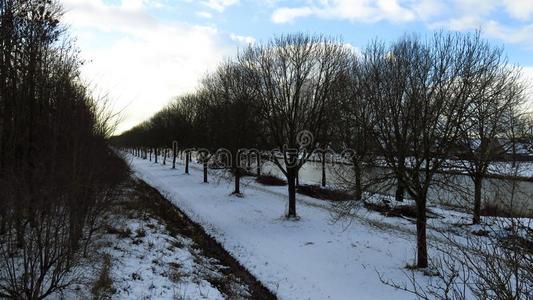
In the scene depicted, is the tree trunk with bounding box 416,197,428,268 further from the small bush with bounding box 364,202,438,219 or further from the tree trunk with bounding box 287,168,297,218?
the small bush with bounding box 364,202,438,219

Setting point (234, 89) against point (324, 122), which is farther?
point (234, 89)

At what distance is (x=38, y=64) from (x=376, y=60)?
10.8m

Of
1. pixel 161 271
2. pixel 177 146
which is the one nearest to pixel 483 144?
pixel 161 271

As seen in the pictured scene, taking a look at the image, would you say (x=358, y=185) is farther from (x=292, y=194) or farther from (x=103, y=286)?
(x=103, y=286)

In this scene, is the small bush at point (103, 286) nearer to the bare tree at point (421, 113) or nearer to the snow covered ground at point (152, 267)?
the snow covered ground at point (152, 267)

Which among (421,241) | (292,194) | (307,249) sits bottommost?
(307,249)

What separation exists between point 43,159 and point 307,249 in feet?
29.7

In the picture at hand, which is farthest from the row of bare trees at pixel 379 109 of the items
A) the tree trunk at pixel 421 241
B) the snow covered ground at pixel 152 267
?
the snow covered ground at pixel 152 267

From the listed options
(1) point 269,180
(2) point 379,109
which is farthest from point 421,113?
(1) point 269,180

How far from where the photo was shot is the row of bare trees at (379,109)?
497 inches

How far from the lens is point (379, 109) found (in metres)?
13.4

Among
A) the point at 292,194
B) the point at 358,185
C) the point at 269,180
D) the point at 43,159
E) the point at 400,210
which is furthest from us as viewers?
the point at 269,180

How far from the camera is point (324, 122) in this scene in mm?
20094

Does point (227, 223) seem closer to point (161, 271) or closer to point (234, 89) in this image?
point (161, 271)
